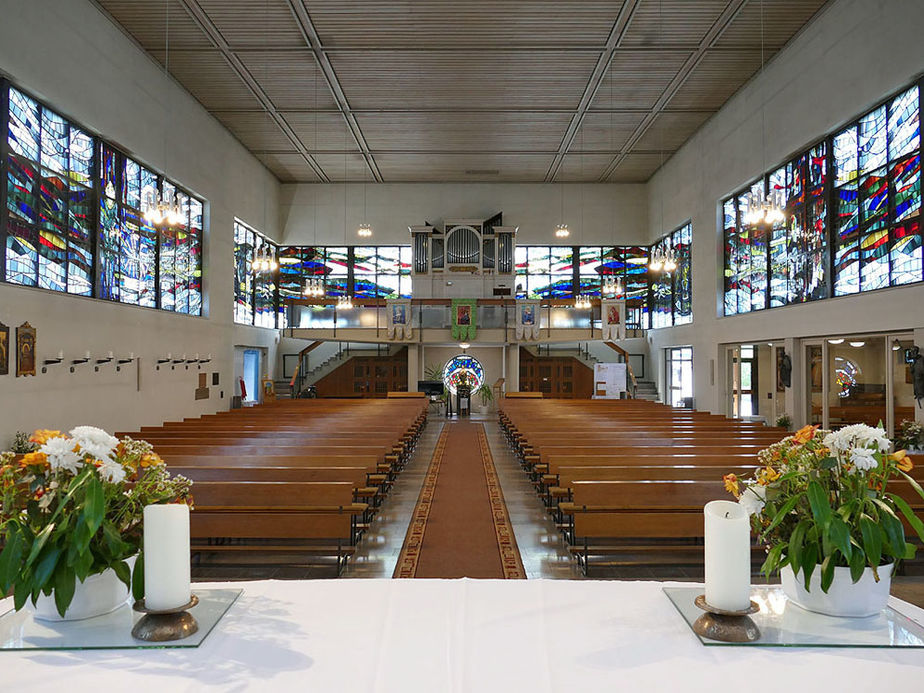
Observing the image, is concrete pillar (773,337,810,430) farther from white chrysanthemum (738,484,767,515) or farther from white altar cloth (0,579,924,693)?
white chrysanthemum (738,484,767,515)

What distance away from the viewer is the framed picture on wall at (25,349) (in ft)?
28.6

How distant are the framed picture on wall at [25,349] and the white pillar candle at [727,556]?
9.62m

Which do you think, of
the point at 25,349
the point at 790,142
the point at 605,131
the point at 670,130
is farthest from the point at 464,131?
the point at 25,349

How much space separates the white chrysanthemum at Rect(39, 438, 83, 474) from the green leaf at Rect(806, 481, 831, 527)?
5.77 ft

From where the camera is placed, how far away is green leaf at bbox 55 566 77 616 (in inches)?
58.5

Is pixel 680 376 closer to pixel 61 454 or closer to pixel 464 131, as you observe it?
pixel 464 131

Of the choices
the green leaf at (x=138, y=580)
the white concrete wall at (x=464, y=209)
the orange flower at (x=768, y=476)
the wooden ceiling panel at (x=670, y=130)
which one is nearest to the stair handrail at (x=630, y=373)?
the white concrete wall at (x=464, y=209)

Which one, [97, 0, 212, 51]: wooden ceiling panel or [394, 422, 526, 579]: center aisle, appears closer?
[394, 422, 526, 579]: center aisle

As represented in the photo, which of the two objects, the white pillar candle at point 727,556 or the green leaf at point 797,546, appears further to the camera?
the green leaf at point 797,546

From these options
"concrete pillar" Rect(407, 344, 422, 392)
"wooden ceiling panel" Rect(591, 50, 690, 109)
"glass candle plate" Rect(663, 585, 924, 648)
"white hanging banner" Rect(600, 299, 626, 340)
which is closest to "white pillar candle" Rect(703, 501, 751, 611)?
"glass candle plate" Rect(663, 585, 924, 648)

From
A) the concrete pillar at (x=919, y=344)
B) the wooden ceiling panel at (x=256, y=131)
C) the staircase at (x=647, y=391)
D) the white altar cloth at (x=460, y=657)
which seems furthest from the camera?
the staircase at (x=647, y=391)

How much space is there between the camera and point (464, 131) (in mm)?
17250

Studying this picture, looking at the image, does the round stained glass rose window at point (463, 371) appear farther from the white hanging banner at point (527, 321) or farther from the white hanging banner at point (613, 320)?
the white hanging banner at point (613, 320)

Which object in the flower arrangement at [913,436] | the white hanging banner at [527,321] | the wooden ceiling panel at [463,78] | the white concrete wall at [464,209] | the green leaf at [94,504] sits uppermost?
the wooden ceiling panel at [463,78]
